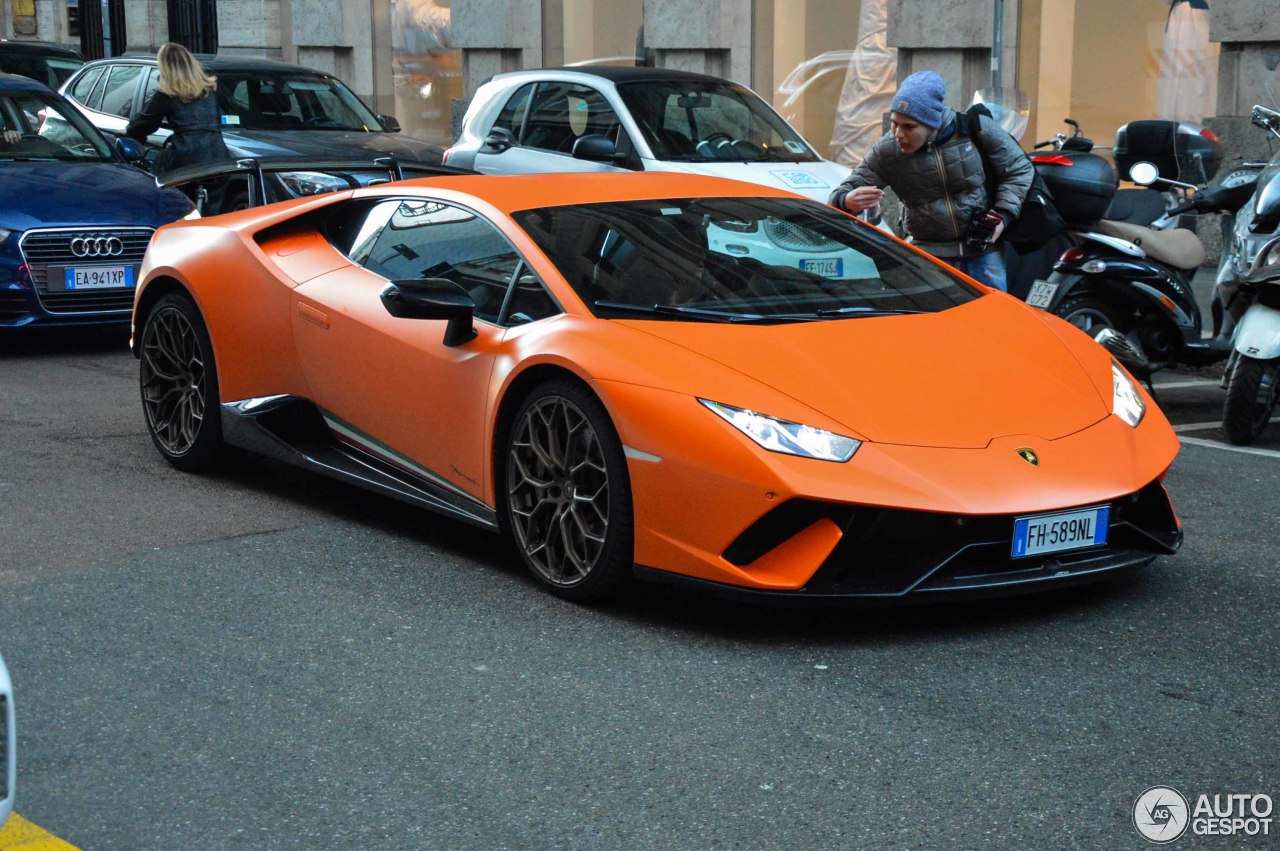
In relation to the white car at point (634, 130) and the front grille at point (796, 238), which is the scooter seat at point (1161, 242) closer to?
the white car at point (634, 130)

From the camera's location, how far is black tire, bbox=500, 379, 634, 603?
5.03 m

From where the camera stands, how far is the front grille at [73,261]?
33.3 feet

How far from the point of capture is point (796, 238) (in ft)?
19.7

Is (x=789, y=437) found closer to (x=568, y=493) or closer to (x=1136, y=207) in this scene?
(x=568, y=493)

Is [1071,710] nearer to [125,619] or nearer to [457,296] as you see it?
[457,296]

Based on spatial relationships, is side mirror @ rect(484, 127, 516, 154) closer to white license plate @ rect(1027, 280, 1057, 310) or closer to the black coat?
the black coat

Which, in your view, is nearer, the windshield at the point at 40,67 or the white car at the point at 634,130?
the white car at the point at 634,130

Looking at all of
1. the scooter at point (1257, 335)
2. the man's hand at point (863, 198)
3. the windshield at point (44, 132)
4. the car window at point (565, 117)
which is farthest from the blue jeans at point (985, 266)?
the windshield at point (44, 132)

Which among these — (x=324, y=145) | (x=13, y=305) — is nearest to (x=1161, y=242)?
(x=13, y=305)

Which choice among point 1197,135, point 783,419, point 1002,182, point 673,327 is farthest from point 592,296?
point 1197,135

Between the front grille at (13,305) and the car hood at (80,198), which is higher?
the car hood at (80,198)

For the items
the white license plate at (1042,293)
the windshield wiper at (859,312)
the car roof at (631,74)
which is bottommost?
the white license plate at (1042,293)

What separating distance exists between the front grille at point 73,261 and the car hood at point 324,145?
293cm

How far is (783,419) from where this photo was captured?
189 inches
